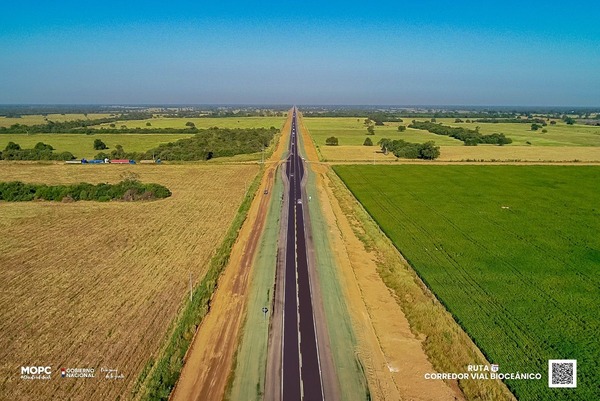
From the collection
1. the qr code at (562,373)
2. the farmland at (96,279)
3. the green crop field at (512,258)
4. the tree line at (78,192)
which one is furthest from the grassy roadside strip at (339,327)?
the tree line at (78,192)

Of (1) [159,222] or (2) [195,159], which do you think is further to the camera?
(2) [195,159]

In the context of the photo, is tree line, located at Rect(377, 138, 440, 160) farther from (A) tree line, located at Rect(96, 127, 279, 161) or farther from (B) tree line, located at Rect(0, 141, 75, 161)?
(B) tree line, located at Rect(0, 141, 75, 161)

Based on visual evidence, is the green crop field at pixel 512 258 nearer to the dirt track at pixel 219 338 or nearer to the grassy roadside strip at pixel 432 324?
the grassy roadside strip at pixel 432 324

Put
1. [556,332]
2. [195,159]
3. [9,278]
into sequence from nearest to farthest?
1. [556,332]
2. [9,278]
3. [195,159]

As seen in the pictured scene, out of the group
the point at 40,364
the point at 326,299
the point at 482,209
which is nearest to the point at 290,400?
the point at 326,299

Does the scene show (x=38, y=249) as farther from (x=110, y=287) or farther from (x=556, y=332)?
(x=556, y=332)

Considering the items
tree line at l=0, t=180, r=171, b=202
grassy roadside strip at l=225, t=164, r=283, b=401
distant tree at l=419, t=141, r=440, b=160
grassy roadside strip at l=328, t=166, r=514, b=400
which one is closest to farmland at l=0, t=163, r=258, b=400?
tree line at l=0, t=180, r=171, b=202
